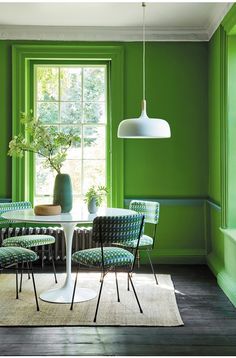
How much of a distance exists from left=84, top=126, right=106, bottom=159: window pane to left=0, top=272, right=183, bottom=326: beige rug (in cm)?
176

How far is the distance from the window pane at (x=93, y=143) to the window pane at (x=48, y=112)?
441mm

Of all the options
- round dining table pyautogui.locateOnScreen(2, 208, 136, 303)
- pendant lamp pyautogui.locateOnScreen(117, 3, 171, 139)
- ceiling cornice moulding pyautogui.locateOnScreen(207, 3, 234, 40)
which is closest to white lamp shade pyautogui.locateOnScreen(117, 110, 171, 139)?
pendant lamp pyautogui.locateOnScreen(117, 3, 171, 139)

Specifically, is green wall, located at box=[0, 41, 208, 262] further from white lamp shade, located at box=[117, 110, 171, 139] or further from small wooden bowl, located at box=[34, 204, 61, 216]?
white lamp shade, located at box=[117, 110, 171, 139]

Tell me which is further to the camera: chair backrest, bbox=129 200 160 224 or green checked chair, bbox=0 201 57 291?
chair backrest, bbox=129 200 160 224

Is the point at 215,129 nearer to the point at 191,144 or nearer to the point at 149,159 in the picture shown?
the point at 191,144

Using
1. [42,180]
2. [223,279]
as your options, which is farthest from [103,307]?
[42,180]

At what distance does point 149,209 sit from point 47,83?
2.31 metres

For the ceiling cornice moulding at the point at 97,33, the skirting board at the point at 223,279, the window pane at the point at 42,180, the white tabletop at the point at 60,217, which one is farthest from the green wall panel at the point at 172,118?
the white tabletop at the point at 60,217

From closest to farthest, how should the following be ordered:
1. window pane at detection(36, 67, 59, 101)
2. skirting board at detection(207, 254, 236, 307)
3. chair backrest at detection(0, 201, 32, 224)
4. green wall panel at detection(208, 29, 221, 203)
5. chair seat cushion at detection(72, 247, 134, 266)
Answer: chair seat cushion at detection(72, 247, 134, 266)
skirting board at detection(207, 254, 236, 307)
chair backrest at detection(0, 201, 32, 224)
green wall panel at detection(208, 29, 221, 203)
window pane at detection(36, 67, 59, 101)

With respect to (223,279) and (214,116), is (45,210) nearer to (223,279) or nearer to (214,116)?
(223,279)

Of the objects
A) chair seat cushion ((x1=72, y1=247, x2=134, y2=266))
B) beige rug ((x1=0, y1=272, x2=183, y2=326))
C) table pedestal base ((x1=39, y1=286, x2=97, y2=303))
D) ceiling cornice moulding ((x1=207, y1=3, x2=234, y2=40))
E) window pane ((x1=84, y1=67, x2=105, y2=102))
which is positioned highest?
ceiling cornice moulding ((x1=207, y1=3, x2=234, y2=40))

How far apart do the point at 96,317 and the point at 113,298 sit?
600mm

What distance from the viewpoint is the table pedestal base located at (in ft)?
15.7

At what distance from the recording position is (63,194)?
4.98 meters
